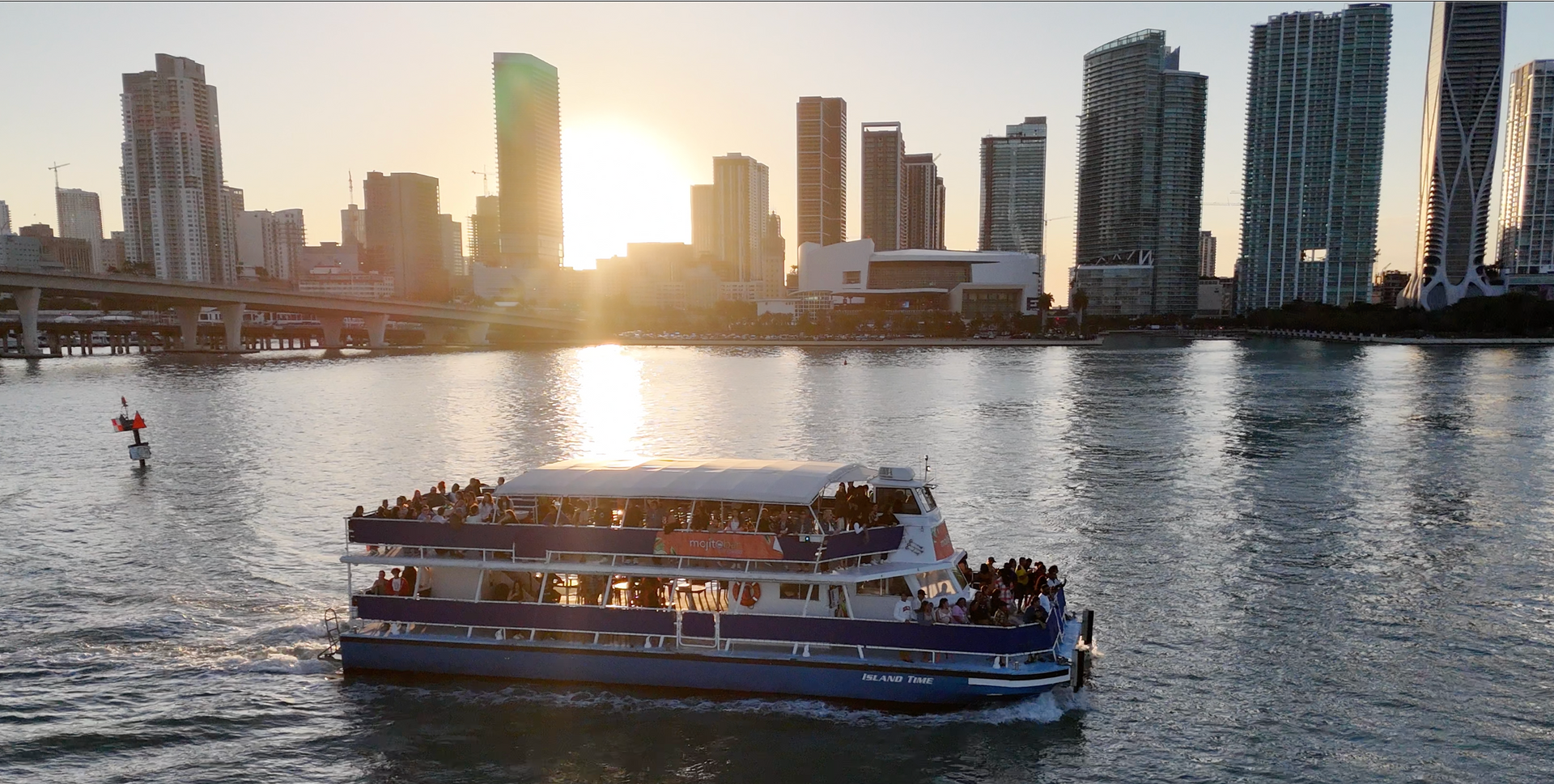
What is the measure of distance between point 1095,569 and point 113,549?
38.0m

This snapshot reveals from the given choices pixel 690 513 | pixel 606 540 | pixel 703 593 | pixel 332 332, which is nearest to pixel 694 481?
pixel 690 513

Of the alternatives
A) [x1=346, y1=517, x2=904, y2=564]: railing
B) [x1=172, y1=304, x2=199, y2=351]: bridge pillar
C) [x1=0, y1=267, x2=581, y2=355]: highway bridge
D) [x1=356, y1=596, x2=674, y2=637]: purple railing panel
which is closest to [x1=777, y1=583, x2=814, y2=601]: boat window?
[x1=346, y1=517, x2=904, y2=564]: railing

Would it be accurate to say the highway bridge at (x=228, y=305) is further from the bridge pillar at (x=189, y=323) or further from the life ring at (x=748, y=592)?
the life ring at (x=748, y=592)

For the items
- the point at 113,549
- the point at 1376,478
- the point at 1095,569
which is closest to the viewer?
the point at 1095,569

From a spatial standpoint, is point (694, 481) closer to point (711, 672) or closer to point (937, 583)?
point (711, 672)

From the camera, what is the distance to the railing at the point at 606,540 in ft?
69.9

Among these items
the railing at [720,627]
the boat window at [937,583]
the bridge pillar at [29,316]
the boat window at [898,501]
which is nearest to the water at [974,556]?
the railing at [720,627]

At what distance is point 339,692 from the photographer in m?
23.2

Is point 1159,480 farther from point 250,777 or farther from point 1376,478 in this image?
point 250,777

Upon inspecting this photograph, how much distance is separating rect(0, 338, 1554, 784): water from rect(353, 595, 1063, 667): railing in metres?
1.67

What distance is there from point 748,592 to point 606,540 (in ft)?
11.7

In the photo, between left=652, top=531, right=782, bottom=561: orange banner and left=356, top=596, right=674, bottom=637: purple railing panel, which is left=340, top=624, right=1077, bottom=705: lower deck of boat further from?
left=652, top=531, right=782, bottom=561: orange banner

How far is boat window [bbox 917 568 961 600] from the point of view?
22.1 metres

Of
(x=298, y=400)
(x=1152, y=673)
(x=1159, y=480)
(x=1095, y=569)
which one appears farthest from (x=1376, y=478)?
(x=298, y=400)
